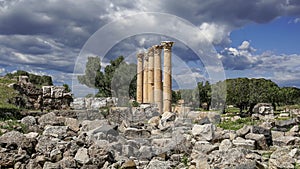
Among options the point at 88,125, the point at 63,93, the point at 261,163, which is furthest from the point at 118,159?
the point at 63,93

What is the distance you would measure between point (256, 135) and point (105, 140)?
18.0ft

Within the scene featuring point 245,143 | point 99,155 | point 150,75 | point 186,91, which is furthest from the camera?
point 186,91

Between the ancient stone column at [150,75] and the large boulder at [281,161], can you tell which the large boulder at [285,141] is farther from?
the ancient stone column at [150,75]

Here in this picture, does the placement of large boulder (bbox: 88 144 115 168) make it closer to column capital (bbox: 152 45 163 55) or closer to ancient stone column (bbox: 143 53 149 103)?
column capital (bbox: 152 45 163 55)

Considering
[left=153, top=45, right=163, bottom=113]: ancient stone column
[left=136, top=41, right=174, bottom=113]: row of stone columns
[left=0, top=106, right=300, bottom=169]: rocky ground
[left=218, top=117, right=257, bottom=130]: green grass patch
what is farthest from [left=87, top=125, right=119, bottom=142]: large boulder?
[left=153, top=45, right=163, bottom=113]: ancient stone column

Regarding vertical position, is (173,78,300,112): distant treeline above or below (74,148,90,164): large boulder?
above

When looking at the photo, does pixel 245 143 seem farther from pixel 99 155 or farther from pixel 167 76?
pixel 167 76

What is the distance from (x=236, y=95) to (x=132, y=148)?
29.6 meters

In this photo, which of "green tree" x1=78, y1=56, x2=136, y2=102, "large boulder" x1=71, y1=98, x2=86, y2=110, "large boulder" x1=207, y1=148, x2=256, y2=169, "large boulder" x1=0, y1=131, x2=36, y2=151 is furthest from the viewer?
"green tree" x1=78, y1=56, x2=136, y2=102

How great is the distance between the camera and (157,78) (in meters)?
29.5

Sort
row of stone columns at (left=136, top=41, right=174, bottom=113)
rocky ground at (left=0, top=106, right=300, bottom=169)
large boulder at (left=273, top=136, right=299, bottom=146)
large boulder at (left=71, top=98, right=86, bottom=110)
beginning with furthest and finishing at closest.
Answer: row of stone columns at (left=136, top=41, right=174, bottom=113) < large boulder at (left=71, top=98, right=86, bottom=110) < large boulder at (left=273, top=136, right=299, bottom=146) < rocky ground at (left=0, top=106, right=300, bottom=169)

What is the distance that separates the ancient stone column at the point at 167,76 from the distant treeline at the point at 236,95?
9.46m

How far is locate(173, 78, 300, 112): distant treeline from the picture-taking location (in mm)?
38397

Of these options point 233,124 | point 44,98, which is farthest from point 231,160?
point 44,98
